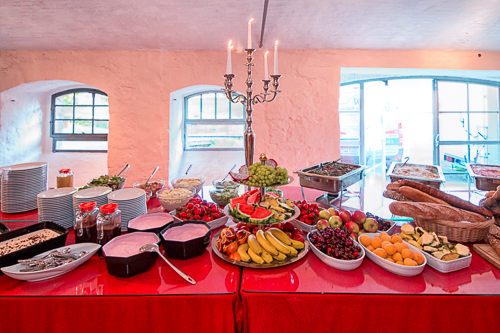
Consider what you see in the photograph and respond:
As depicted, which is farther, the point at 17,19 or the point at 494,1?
the point at 17,19

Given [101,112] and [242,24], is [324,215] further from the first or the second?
[101,112]

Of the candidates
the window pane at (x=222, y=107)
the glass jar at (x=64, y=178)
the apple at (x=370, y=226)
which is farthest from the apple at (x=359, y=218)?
the window pane at (x=222, y=107)

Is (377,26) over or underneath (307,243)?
over

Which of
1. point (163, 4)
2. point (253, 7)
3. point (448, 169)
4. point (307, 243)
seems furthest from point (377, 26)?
point (448, 169)

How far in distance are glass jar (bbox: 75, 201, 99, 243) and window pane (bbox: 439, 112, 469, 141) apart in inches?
271

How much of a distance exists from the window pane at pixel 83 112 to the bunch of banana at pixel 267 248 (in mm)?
5021

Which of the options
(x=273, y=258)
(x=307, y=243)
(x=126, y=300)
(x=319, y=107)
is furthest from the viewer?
(x=319, y=107)

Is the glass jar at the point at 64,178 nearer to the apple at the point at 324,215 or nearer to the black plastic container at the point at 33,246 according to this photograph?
the black plastic container at the point at 33,246

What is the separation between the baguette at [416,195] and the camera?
5.08 feet

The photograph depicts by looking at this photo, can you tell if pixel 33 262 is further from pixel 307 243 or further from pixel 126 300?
pixel 307 243

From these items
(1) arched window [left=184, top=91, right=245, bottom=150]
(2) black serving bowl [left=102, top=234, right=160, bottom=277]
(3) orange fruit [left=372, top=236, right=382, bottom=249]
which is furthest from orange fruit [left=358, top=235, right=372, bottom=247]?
(1) arched window [left=184, top=91, right=245, bottom=150]

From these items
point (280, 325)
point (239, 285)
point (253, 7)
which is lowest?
point (280, 325)

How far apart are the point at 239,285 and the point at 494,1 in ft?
13.3

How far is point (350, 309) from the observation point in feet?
3.15
